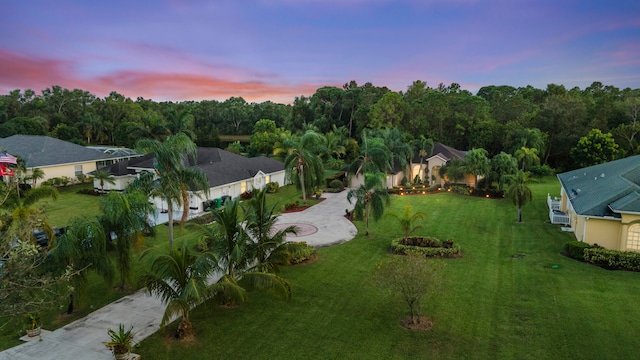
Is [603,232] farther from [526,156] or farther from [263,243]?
[526,156]

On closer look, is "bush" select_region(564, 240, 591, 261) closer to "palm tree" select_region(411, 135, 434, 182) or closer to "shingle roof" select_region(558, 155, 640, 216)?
"shingle roof" select_region(558, 155, 640, 216)

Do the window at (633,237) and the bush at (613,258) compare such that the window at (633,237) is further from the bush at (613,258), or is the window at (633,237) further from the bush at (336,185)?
the bush at (336,185)

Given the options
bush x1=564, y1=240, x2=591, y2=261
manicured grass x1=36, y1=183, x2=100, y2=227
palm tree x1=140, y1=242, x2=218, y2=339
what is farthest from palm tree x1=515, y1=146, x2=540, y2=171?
manicured grass x1=36, y1=183, x2=100, y2=227

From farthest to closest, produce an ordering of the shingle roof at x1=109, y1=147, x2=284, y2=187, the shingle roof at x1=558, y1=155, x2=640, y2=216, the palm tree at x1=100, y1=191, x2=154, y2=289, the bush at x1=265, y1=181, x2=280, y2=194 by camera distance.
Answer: the bush at x1=265, y1=181, x2=280, y2=194, the shingle roof at x1=109, y1=147, x2=284, y2=187, the shingle roof at x1=558, y1=155, x2=640, y2=216, the palm tree at x1=100, y1=191, x2=154, y2=289

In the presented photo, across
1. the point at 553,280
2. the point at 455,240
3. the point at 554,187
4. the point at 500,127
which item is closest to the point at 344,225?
the point at 455,240

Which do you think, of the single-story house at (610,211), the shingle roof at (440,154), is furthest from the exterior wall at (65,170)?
the single-story house at (610,211)

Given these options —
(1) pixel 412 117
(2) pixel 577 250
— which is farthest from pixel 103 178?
(1) pixel 412 117
